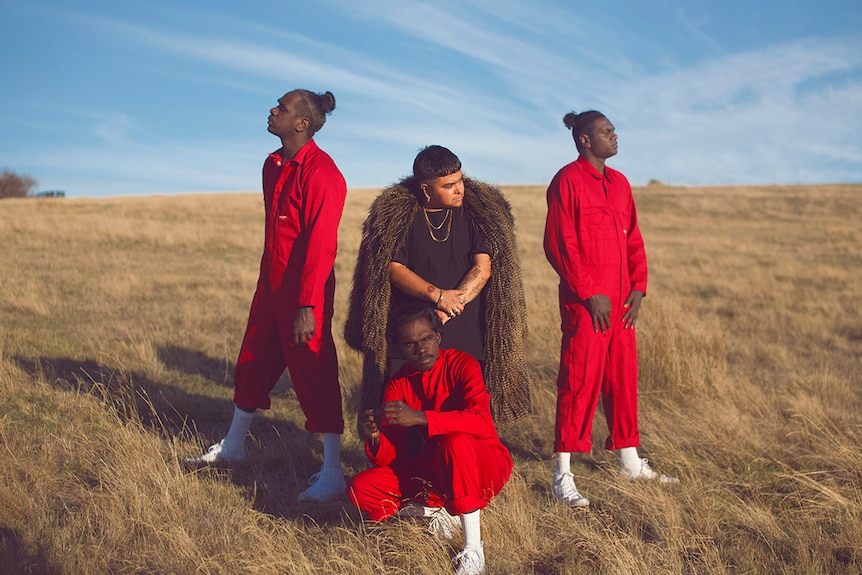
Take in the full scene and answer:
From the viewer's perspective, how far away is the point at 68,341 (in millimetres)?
7605

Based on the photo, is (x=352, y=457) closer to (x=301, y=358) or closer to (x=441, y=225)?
(x=301, y=358)

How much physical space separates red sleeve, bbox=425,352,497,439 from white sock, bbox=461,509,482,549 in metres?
0.36

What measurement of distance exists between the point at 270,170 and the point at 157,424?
6.90ft

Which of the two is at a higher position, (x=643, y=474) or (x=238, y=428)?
(x=238, y=428)

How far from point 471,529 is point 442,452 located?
36 cm

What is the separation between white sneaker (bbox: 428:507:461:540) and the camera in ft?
11.3

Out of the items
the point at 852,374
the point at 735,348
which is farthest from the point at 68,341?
the point at 852,374

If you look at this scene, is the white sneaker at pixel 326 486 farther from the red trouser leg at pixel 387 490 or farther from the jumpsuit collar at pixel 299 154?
the jumpsuit collar at pixel 299 154

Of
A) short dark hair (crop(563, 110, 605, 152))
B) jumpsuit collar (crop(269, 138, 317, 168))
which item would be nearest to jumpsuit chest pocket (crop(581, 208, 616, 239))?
short dark hair (crop(563, 110, 605, 152))

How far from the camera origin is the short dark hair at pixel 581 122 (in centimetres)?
441

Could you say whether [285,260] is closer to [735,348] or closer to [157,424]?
[157,424]

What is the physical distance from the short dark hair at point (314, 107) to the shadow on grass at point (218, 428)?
2.04 metres

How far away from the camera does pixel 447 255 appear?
385 centimetres

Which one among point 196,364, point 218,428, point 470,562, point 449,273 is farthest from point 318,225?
point 196,364
